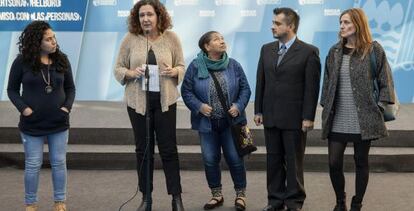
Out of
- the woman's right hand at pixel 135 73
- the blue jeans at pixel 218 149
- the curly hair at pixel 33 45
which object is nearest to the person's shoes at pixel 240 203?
the blue jeans at pixel 218 149

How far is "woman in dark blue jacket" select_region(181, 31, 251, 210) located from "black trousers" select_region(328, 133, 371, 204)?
30.5 inches

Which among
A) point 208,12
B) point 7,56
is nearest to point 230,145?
point 208,12

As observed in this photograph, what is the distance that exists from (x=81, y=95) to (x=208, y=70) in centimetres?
490

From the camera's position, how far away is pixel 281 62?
5.12m

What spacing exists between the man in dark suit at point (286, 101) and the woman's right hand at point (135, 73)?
962mm

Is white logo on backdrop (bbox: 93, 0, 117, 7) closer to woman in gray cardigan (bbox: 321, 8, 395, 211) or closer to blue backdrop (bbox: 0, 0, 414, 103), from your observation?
blue backdrop (bbox: 0, 0, 414, 103)

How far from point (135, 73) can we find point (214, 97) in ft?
2.26

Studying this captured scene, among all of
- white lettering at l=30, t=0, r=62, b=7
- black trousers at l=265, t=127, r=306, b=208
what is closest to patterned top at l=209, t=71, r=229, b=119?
black trousers at l=265, t=127, r=306, b=208

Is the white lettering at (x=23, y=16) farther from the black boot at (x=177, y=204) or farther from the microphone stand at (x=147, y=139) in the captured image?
the black boot at (x=177, y=204)

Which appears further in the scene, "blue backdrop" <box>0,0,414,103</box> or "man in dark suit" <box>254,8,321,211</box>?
"blue backdrop" <box>0,0,414,103</box>

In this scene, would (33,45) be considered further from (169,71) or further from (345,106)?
(345,106)

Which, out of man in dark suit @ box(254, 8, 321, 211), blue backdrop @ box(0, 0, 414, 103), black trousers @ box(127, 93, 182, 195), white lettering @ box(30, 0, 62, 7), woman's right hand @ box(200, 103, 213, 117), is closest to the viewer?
man in dark suit @ box(254, 8, 321, 211)

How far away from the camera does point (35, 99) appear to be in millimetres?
5031

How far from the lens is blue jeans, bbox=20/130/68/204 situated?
5105mm
